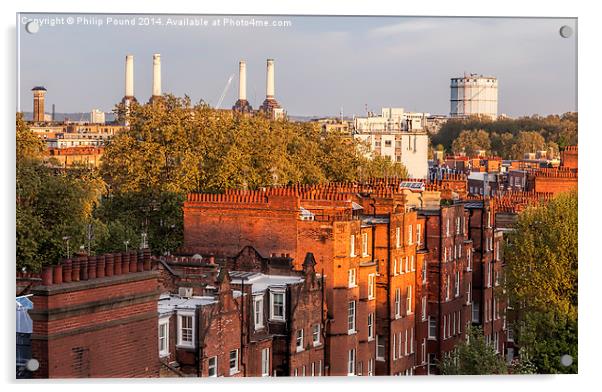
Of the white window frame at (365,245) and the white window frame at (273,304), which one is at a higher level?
the white window frame at (365,245)

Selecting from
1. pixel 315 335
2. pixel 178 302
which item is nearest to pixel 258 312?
pixel 315 335

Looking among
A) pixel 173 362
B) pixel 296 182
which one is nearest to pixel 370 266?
pixel 173 362

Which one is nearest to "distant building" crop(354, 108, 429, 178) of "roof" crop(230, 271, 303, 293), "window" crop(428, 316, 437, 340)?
"window" crop(428, 316, 437, 340)

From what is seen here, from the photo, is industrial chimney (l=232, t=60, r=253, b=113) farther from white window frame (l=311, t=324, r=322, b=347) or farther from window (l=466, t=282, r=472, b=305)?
window (l=466, t=282, r=472, b=305)

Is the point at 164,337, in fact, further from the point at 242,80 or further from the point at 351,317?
the point at 242,80

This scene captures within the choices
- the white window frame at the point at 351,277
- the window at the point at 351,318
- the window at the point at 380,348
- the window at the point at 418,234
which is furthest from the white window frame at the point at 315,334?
A: the window at the point at 418,234

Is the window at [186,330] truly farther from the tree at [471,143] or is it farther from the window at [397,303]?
Answer: the tree at [471,143]

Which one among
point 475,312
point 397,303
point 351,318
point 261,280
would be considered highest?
point 261,280
